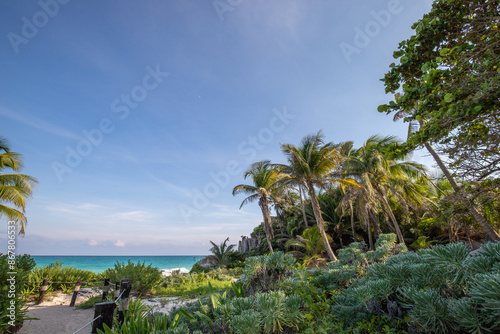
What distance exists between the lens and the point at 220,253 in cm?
2420

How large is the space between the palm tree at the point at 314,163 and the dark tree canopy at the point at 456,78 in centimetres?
1086

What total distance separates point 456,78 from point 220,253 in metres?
24.7

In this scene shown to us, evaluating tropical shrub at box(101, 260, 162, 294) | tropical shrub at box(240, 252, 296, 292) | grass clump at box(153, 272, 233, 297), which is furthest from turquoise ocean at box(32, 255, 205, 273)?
tropical shrub at box(240, 252, 296, 292)

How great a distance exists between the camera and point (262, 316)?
5.36ft

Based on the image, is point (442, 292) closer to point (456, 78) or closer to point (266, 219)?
point (456, 78)

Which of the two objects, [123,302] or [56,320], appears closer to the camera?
[123,302]

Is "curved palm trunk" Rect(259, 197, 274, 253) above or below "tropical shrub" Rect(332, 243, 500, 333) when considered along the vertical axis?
above

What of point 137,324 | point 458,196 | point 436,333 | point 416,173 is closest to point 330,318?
point 436,333

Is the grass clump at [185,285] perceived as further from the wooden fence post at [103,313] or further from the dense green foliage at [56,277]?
the wooden fence post at [103,313]

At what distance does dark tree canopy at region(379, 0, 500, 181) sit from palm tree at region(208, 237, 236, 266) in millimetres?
23506

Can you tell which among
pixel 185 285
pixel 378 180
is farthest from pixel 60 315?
pixel 378 180

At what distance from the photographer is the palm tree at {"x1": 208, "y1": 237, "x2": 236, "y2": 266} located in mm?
23688

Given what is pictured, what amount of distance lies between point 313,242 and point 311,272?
52.1 feet

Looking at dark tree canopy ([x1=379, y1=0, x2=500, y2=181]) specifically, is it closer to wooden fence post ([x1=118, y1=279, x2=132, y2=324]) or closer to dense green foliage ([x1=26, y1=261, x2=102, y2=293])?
wooden fence post ([x1=118, y1=279, x2=132, y2=324])
